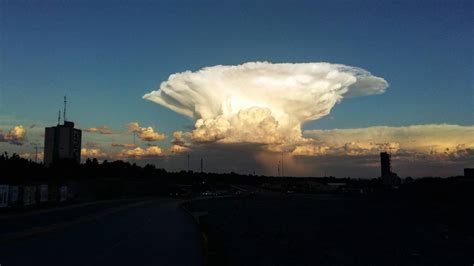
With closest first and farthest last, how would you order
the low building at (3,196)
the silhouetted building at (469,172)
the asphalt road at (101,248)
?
the asphalt road at (101,248)
the low building at (3,196)
the silhouetted building at (469,172)

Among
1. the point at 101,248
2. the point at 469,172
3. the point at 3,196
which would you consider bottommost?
the point at 101,248

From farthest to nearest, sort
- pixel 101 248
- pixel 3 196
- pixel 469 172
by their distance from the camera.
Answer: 1. pixel 469 172
2. pixel 3 196
3. pixel 101 248

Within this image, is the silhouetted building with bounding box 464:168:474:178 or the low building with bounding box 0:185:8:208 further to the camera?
the silhouetted building with bounding box 464:168:474:178

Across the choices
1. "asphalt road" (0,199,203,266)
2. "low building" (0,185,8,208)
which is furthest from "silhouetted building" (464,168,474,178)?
"asphalt road" (0,199,203,266)

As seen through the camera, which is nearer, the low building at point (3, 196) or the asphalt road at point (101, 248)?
the asphalt road at point (101, 248)

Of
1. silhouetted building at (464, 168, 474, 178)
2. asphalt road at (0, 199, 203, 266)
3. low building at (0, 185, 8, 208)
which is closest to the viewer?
asphalt road at (0, 199, 203, 266)

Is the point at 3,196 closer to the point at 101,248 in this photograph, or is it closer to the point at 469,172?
the point at 101,248

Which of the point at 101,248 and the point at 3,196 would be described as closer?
the point at 101,248

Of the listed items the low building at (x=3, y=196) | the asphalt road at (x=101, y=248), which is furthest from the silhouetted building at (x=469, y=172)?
the asphalt road at (x=101, y=248)

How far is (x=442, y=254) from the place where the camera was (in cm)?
2262

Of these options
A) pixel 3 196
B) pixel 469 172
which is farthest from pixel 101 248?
pixel 469 172

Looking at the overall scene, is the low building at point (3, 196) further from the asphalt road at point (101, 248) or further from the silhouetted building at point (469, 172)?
the silhouetted building at point (469, 172)

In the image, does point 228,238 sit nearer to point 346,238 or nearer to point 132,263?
point 346,238

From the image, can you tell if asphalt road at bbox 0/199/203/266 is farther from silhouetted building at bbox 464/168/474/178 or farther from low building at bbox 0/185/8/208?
silhouetted building at bbox 464/168/474/178
